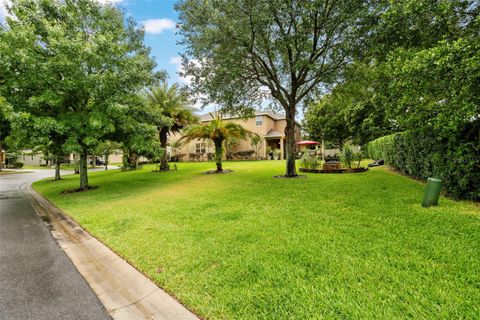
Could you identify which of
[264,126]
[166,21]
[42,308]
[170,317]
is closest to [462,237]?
[170,317]

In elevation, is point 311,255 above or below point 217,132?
below

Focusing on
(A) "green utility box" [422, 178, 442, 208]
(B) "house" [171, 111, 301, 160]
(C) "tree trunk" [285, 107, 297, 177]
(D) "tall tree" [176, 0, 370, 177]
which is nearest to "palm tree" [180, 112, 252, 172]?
(D) "tall tree" [176, 0, 370, 177]

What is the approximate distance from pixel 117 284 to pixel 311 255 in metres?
2.74

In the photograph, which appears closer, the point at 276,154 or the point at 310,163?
the point at 310,163

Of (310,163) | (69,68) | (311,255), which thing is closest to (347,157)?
(310,163)

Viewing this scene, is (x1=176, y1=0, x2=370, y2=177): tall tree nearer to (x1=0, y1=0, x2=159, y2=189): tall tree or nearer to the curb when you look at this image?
(x1=0, y1=0, x2=159, y2=189): tall tree

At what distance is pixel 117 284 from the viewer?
2.98 meters

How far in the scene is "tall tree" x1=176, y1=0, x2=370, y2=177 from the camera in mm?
8320

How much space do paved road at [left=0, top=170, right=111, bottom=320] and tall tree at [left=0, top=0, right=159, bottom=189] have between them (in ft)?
17.5

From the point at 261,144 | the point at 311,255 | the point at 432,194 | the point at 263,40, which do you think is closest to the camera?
the point at 311,255

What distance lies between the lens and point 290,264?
10.0ft

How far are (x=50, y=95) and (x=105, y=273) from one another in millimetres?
8464

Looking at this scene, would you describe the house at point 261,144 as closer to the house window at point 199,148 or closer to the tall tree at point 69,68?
the house window at point 199,148

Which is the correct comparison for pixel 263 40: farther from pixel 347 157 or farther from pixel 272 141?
pixel 272 141
